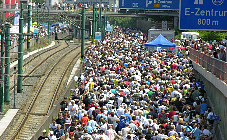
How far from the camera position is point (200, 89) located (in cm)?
2027

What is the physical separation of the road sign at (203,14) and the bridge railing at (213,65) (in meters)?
1.38

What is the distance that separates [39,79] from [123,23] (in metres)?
114

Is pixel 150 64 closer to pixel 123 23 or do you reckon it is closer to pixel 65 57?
pixel 65 57

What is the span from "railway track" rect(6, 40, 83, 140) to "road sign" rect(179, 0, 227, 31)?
8.41 metres

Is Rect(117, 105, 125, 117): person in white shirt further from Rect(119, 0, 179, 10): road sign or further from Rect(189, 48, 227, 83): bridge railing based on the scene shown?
Rect(119, 0, 179, 10): road sign

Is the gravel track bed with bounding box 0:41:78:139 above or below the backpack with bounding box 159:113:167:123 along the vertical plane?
below

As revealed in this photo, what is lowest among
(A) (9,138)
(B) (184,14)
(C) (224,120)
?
(A) (9,138)

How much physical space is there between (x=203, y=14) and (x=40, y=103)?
1196 centimetres

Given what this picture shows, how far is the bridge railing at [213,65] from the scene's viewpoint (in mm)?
16894

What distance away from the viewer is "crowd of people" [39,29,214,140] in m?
15.0

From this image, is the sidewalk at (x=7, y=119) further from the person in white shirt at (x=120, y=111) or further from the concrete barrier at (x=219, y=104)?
the concrete barrier at (x=219, y=104)

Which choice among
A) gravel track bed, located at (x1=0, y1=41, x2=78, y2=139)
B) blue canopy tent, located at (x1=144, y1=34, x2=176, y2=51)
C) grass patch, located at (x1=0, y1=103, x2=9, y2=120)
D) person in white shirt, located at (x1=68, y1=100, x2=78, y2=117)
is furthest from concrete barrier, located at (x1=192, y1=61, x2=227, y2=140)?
blue canopy tent, located at (x1=144, y1=34, x2=176, y2=51)

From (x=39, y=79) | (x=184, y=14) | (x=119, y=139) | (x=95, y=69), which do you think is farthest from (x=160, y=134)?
(x=39, y=79)

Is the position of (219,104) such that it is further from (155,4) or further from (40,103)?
(155,4)
